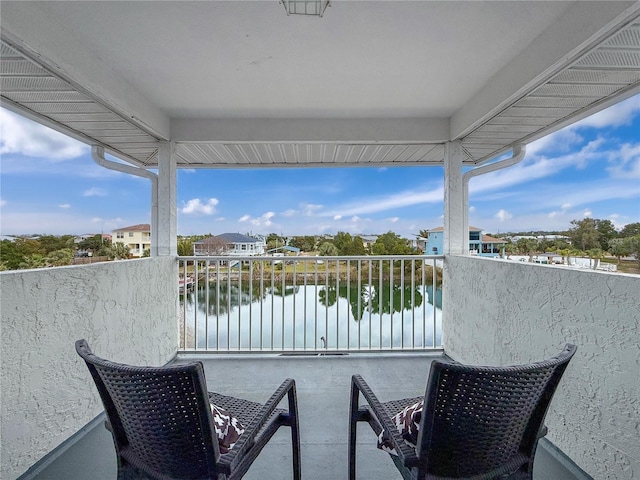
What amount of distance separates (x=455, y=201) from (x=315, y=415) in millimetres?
2802

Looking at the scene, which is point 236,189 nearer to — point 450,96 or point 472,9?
point 450,96

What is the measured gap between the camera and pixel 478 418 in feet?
3.70

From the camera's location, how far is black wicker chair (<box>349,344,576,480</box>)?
42.8 inches

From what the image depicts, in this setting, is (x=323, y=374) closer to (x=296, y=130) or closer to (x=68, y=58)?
(x=296, y=130)

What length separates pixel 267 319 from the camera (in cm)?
406

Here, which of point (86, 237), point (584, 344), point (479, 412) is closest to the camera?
point (479, 412)

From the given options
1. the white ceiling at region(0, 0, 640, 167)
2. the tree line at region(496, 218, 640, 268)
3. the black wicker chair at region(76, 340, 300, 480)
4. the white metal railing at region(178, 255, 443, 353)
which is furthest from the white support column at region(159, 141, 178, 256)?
the tree line at region(496, 218, 640, 268)

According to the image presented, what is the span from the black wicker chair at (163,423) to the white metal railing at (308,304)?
8.82 ft

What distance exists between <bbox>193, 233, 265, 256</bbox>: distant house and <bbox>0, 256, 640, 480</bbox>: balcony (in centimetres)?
82

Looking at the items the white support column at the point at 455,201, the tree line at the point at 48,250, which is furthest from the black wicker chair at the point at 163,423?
the white support column at the point at 455,201

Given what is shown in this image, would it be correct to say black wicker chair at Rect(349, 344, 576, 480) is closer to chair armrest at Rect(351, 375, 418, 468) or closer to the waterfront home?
chair armrest at Rect(351, 375, 418, 468)

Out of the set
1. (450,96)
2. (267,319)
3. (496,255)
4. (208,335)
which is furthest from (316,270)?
(450,96)

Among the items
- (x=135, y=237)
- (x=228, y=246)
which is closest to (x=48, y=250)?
(x=135, y=237)

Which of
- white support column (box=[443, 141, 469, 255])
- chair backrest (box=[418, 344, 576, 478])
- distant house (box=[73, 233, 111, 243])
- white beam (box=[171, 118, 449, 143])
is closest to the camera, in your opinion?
chair backrest (box=[418, 344, 576, 478])
